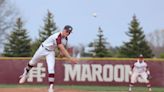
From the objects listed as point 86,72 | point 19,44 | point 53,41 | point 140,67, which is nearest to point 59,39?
point 53,41

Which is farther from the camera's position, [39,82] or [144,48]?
[144,48]

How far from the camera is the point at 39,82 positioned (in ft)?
96.6

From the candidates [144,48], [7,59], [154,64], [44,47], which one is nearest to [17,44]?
[144,48]

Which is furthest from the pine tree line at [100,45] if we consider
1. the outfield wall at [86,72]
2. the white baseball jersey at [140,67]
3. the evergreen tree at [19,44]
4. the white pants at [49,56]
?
the white pants at [49,56]

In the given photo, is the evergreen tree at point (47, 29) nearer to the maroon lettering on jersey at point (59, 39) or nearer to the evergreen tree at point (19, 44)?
the evergreen tree at point (19, 44)

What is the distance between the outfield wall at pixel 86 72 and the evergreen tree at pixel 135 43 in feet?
60.3

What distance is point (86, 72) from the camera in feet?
96.8

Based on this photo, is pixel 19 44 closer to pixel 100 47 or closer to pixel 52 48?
pixel 100 47

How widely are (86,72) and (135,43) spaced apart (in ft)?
63.9

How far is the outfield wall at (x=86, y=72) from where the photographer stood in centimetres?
2947

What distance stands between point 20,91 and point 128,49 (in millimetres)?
32834

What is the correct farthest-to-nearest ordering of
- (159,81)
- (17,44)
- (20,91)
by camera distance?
(17,44) → (159,81) → (20,91)

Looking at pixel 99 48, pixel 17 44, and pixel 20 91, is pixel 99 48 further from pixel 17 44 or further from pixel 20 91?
pixel 20 91

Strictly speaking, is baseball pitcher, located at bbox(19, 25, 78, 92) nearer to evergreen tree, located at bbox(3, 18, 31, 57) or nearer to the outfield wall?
the outfield wall
